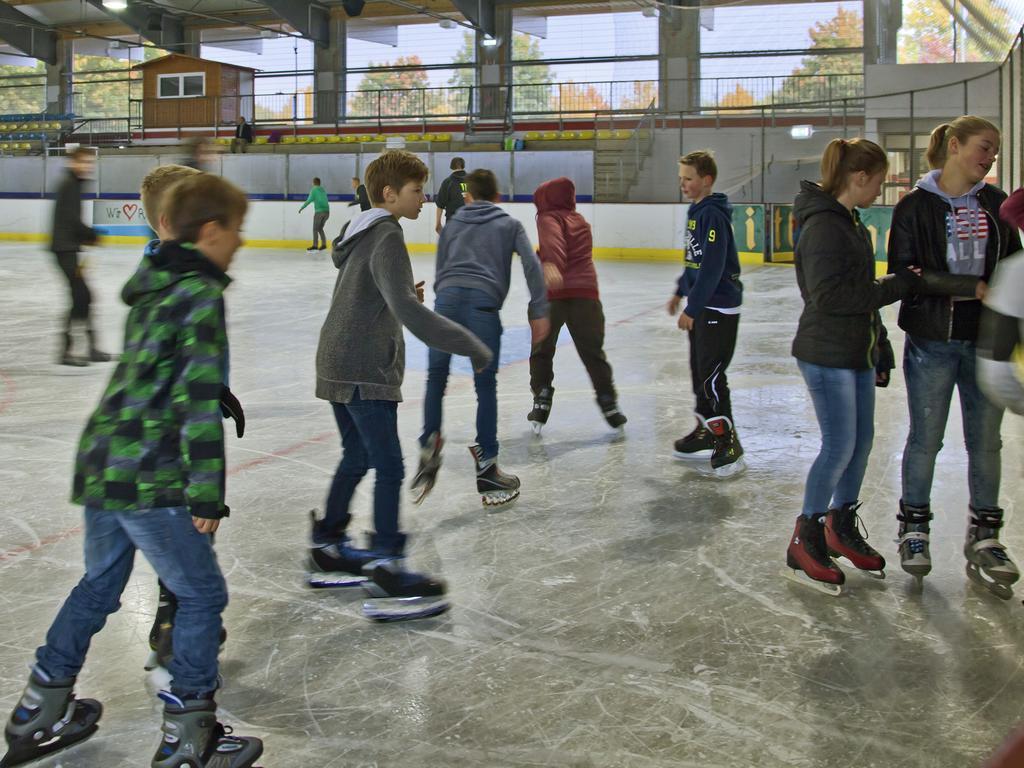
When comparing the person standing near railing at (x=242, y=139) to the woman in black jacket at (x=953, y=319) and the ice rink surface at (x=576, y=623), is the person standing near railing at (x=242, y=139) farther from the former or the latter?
the woman in black jacket at (x=953, y=319)

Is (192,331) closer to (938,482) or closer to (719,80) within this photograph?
(938,482)

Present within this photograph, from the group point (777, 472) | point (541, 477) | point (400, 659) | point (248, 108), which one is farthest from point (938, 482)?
point (248, 108)

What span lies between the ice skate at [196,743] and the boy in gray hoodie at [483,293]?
7.07 feet

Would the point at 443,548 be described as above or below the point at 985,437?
below

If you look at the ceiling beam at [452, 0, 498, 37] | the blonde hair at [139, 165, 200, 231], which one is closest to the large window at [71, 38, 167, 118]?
the ceiling beam at [452, 0, 498, 37]

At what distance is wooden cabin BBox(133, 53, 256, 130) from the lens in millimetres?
32688

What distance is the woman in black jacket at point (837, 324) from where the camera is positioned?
11.3 ft

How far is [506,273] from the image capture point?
4730 mm

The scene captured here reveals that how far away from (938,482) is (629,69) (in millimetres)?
26032

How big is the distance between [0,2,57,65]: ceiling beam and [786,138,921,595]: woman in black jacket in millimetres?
37338

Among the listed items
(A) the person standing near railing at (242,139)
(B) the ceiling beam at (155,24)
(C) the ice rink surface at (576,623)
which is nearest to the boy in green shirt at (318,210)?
(A) the person standing near railing at (242,139)

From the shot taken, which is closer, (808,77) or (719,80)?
(808,77)

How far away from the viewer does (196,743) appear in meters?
2.44

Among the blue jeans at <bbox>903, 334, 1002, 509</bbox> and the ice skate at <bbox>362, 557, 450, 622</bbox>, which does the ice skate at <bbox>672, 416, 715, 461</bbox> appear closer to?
the blue jeans at <bbox>903, 334, 1002, 509</bbox>
